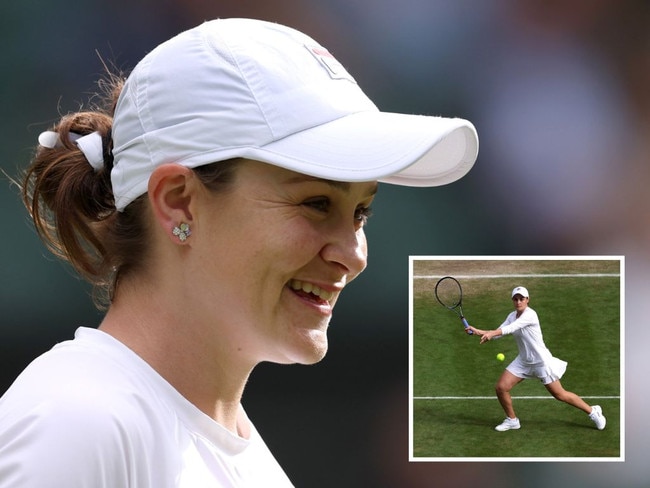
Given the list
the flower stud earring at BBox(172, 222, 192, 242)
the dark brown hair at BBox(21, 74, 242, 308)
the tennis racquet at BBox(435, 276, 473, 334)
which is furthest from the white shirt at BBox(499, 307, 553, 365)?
the flower stud earring at BBox(172, 222, 192, 242)

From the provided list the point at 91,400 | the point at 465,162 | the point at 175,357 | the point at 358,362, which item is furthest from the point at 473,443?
the point at 91,400

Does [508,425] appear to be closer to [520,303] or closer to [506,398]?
[506,398]

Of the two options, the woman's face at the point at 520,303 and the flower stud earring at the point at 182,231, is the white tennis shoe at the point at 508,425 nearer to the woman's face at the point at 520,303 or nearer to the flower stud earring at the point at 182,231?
the woman's face at the point at 520,303

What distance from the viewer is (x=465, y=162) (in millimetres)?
1148

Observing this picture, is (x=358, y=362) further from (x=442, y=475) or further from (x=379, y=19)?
(x=379, y=19)

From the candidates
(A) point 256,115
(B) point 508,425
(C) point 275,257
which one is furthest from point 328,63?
(B) point 508,425

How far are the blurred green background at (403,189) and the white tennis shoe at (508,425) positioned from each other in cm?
10

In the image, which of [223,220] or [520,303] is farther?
[520,303]

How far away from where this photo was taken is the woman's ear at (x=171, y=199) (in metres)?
0.95

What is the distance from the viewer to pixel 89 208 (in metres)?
1.10

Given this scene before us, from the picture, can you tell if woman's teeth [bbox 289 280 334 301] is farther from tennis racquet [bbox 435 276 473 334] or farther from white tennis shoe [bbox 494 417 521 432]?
white tennis shoe [bbox 494 417 521 432]

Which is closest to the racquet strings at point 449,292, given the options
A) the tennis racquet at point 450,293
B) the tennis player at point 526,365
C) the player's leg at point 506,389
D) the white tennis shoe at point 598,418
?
the tennis racquet at point 450,293

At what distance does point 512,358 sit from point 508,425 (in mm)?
184

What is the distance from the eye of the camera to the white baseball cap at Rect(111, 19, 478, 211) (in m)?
0.91
